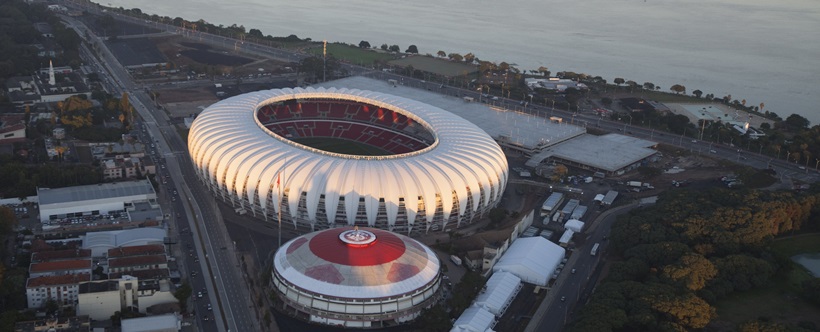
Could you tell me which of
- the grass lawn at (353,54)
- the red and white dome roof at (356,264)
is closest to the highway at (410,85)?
the red and white dome roof at (356,264)

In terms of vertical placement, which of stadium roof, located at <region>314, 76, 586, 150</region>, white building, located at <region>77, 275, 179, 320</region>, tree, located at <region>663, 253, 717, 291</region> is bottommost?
white building, located at <region>77, 275, 179, 320</region>

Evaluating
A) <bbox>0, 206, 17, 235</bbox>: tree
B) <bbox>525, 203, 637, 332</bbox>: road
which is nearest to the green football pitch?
<bbox>525, 203, 637, 332</bbox>: road

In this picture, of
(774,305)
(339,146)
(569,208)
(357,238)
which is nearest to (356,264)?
(357,238)

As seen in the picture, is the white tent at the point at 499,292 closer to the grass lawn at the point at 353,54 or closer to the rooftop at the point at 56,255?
the rooftop at the point at 56,255

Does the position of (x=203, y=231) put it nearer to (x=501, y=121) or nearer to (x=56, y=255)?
(x=56, y=255)

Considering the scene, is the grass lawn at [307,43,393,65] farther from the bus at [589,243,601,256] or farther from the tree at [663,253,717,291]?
the tree at [663,253,717,291]
